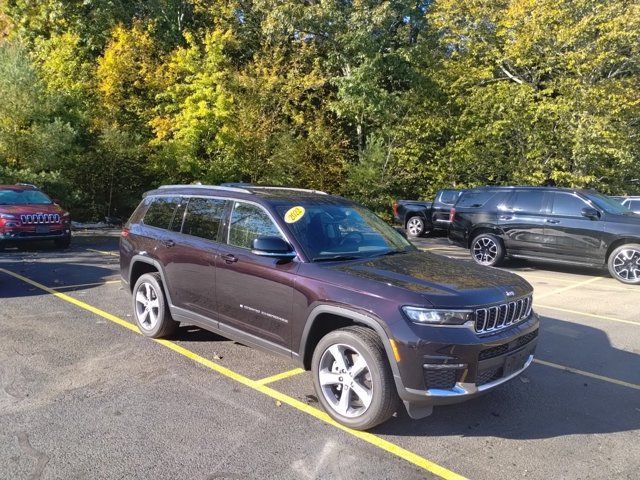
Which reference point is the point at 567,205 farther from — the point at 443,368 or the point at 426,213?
the point at 443,368

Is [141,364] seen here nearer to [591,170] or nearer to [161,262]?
[161,262]

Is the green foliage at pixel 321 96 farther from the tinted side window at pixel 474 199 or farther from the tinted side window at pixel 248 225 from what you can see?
the tinted side window at pixel 248 225

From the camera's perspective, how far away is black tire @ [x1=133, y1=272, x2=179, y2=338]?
5.68 m

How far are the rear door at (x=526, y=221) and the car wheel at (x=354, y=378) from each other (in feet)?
28.5

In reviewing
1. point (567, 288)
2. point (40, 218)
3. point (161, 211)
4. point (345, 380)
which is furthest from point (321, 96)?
point (345, 380)

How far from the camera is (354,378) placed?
3.85 m

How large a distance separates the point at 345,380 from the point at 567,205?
29.4 ft

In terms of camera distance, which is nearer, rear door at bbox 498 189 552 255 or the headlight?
the headlight

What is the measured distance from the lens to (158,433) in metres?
3.68

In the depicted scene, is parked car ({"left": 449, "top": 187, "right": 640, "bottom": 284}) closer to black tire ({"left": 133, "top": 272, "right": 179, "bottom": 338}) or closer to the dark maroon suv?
the dark maroon suv

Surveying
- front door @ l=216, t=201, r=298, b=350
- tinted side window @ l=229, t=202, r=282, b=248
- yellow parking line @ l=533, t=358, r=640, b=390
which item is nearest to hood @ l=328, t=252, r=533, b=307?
front door @ l=216, t=201, r=298, b=350

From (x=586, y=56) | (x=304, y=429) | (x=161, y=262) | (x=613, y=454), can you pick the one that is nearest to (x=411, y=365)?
(x=304, y=429)

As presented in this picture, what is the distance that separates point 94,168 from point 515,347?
62.3ft

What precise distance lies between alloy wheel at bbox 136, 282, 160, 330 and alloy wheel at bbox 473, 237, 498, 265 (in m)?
8.39
